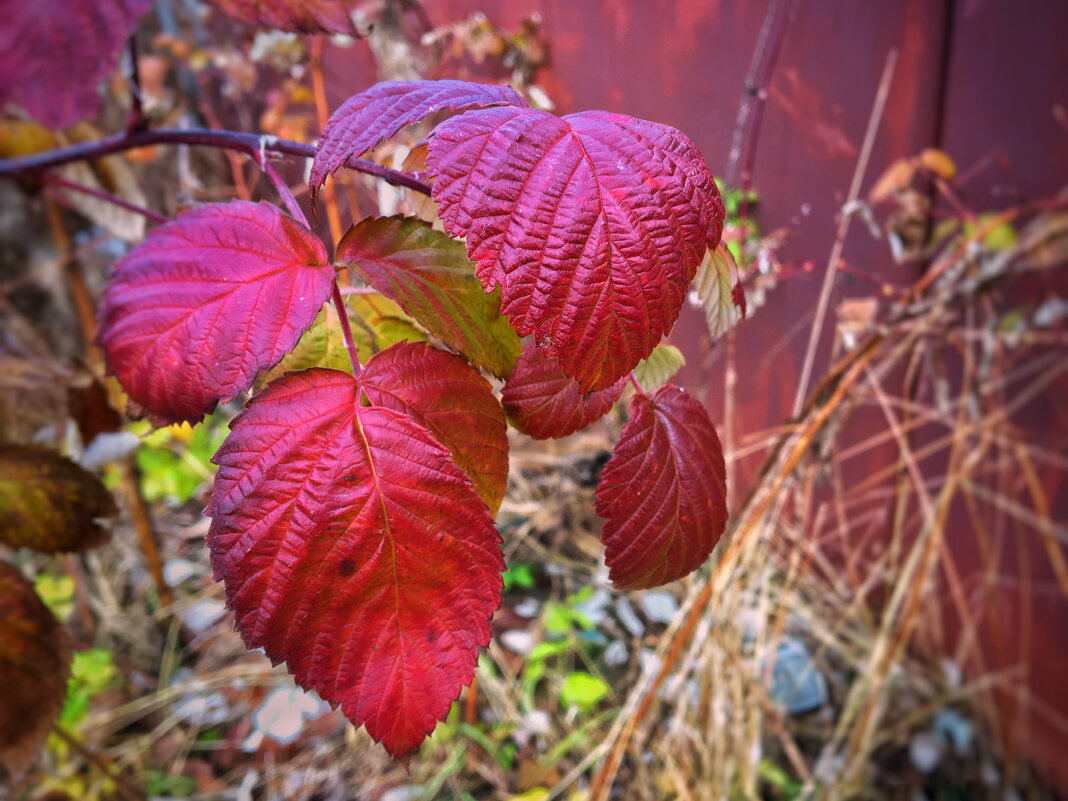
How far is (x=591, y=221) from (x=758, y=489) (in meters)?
0.71

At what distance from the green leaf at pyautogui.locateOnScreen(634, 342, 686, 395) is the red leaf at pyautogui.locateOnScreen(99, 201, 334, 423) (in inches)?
9.0

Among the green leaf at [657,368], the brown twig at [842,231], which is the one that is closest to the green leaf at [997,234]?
the brown twig at [842,231]

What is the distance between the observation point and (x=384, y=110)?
325 mm

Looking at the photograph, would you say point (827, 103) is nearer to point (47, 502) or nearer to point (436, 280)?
point (436, 280)

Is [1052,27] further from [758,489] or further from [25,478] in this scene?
[25,478]

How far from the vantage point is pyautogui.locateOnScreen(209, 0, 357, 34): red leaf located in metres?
0.56

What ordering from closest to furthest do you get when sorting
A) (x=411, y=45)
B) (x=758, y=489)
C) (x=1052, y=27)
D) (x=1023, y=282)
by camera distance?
1. (x=758, y=489)
2. (x=1052, y=27)
3. (x=1023, y=282)
4. (x=411, y=45)

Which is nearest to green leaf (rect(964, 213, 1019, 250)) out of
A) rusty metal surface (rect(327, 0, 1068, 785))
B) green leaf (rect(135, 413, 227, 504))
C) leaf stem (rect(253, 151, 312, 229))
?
rusty metal surface (rect(327, 0, 1068, 785))

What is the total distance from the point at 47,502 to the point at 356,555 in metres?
0.53

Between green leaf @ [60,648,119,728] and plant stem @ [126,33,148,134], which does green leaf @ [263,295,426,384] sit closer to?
plant stem @ [126,33,148,134]

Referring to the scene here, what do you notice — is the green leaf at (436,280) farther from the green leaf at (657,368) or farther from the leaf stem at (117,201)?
the leaf stem at (117,201)

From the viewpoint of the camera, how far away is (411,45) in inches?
50.9

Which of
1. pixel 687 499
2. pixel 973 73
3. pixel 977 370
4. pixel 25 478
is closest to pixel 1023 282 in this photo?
pixel 977 370

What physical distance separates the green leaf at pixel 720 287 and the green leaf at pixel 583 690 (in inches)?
34.6
